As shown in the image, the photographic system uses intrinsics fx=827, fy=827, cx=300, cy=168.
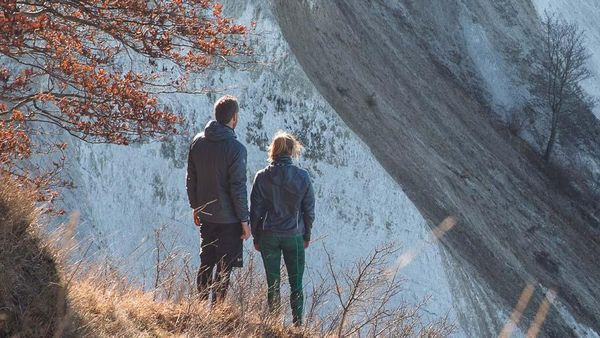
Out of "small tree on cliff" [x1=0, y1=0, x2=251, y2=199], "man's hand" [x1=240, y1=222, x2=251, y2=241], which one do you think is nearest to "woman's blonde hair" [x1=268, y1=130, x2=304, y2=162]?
"man's hand" [x1=240, y1=222, x2=251, y2=241]

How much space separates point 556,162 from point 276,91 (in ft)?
57.5

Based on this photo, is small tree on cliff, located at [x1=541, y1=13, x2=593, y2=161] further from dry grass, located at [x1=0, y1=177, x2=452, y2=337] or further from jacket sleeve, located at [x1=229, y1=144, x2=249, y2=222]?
dry grass, located at [x1=0, y1=177, x2=452, y2=337]

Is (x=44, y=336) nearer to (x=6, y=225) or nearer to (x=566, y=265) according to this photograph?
(x=6, y=225)

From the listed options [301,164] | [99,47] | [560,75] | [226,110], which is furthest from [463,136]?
[226,110]

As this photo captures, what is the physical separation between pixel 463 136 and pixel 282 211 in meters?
23.4

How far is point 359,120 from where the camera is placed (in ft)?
73.4

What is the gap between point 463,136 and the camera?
29703 mm

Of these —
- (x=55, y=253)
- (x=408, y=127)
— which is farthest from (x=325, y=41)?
(x=55, y=253)

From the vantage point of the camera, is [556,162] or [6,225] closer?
[6,225]

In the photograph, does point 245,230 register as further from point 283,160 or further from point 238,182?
point 283,160

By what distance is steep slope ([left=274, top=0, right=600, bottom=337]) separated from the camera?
71.0 ft

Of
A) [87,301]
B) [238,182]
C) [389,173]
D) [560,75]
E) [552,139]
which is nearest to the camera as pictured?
[87,301]

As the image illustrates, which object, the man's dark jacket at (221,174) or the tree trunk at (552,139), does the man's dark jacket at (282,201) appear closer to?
the man's dark jacket at (221,174)

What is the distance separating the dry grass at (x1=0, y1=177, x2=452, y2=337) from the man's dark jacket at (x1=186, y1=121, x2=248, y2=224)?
737 millimetres
